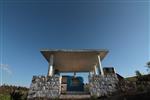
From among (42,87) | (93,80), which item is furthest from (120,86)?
(42,87)

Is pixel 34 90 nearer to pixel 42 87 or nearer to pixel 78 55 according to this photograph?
pixel 42 87

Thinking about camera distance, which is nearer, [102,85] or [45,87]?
[45,87]

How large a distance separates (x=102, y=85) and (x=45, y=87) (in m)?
4.12

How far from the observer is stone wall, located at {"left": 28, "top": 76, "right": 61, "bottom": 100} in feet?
34.9

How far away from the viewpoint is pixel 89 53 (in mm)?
13086

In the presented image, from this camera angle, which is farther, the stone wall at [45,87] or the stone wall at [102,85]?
the stone wall at [102,85]

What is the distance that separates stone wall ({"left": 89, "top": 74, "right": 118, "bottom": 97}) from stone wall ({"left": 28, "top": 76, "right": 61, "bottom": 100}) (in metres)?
2.43

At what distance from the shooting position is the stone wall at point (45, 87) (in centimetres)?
1065

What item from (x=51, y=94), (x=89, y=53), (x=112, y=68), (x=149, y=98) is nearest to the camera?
(x=149, y=98)

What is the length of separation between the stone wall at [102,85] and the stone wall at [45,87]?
2.43 meters

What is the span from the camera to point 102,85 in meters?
11.1

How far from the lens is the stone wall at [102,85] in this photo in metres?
10.8

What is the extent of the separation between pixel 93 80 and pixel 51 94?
10.5 ft

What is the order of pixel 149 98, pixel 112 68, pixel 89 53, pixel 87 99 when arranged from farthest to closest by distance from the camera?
pixel 112 68, pixel 89 53, pixel 87 99, pixel 149 98
